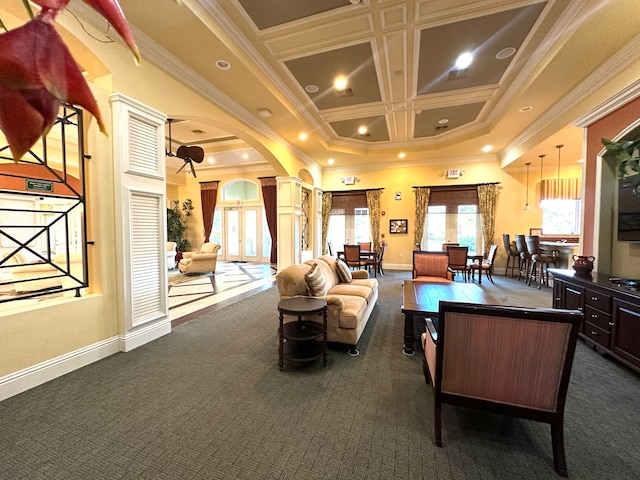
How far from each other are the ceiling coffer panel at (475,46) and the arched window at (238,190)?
713 centimetres

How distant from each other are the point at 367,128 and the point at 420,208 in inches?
123

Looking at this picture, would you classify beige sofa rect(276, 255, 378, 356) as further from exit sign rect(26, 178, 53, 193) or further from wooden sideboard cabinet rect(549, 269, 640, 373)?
wooden sideboard cabinet rect(549, 269, 640, 373)

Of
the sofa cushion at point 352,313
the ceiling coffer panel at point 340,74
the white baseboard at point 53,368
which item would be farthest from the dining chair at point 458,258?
the white baseboard at point 53,368

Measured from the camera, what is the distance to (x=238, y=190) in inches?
412

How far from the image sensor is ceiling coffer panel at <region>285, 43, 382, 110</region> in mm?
3742

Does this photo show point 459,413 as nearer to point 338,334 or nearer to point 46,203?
point 338,334

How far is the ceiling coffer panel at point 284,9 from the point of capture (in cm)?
291

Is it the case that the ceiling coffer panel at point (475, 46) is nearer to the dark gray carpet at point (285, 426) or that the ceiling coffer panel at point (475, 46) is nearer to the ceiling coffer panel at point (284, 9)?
the ceiling coffer panel at point (284, 9)

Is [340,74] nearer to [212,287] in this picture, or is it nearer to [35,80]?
[35,80]

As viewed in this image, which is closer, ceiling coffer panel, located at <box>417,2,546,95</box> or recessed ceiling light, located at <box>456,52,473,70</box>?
ceiling coffer panel, located at <box>417,2,546,95</box>

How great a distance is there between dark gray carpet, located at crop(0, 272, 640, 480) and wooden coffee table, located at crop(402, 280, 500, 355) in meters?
0.28

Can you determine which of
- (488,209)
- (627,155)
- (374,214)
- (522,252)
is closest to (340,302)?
(627,155)

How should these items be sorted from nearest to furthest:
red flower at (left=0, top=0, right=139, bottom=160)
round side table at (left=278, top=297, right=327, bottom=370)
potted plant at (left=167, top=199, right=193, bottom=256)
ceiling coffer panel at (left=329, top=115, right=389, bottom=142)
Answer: red flower at (left=0, top=0, right=139, bottom=160), round side table at (left=278, top=297, right=327, bottom=370), ceiling coffer panel at (left=329, top=115, right=389, bottom=142), potted plant at (left=167, top=199, right=193, bottom=256)

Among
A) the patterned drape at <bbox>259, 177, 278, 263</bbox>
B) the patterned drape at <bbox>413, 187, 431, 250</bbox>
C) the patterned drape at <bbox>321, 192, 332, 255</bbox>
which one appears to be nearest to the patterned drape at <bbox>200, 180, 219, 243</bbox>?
the patterned drape at <bbox>259, 177, 278, 263</bbox>
